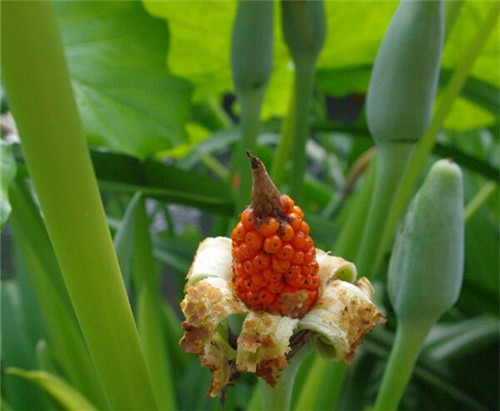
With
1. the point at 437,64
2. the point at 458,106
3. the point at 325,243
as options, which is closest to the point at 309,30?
the point at 437,64

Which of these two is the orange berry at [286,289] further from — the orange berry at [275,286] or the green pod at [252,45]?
the green pod at [252,45]

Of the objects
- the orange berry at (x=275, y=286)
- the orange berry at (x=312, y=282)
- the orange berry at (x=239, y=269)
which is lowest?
the orange berry at (x=312, y=282)

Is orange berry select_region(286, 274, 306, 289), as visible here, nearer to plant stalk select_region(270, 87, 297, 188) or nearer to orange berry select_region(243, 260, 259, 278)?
orange berry select_region(243, 260, 259, 278)

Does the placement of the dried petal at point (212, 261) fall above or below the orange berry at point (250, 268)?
below

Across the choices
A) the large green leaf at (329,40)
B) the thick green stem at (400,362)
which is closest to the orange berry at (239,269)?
the thick green stem at (400,362)

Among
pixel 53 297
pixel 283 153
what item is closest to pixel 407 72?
pixel 283 153

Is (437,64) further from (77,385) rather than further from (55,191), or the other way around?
(77,385)
